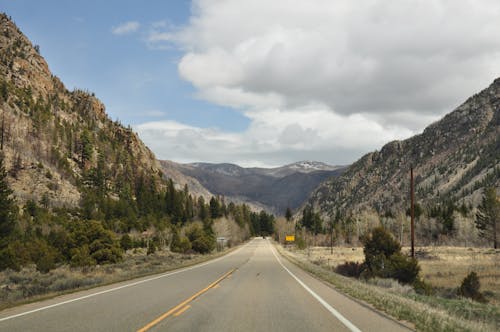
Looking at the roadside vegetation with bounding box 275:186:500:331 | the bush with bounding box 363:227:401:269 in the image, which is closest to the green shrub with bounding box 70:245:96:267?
the roadside vegetation with bounding box 275:186:500:331

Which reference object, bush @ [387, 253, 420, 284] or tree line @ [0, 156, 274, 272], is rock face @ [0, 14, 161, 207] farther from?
bush @ [387, 253, 420, 284]

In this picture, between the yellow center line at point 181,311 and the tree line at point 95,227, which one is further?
the tree line at point 95,227

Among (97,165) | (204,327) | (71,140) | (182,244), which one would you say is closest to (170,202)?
(97,165)

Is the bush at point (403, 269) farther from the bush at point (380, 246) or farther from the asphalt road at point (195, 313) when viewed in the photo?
the asphalt road at point (195, 313)

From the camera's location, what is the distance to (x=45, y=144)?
15050cm

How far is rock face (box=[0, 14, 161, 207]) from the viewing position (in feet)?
388

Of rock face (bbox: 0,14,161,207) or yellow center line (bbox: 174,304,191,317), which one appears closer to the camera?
yellow center line (bbox: 174,304,191,317)

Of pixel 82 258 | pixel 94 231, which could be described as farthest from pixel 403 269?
pixel 94 231

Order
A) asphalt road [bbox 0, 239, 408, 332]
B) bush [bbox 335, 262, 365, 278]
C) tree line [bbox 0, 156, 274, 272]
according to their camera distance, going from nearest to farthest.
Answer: asphalt road [bbox 0, 239, 408, 332] < bush [bbox 335, 262, 365, 278] < tree line [bbox 0, 156, 274, 272]

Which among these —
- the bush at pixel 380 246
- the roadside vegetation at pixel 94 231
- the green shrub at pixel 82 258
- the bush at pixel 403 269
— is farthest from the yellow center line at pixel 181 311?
the green shrub at pixel 82 258

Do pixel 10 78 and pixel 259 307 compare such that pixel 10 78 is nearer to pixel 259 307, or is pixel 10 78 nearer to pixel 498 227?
pixel 498 227

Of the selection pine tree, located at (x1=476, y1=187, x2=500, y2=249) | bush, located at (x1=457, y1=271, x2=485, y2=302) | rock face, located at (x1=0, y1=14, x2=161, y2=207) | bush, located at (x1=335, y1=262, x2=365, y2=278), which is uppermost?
rock face, located at (x1=0, y1=14, x2=161, y2=207)

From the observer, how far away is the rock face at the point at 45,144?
118375 mm

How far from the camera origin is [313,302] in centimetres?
1370
